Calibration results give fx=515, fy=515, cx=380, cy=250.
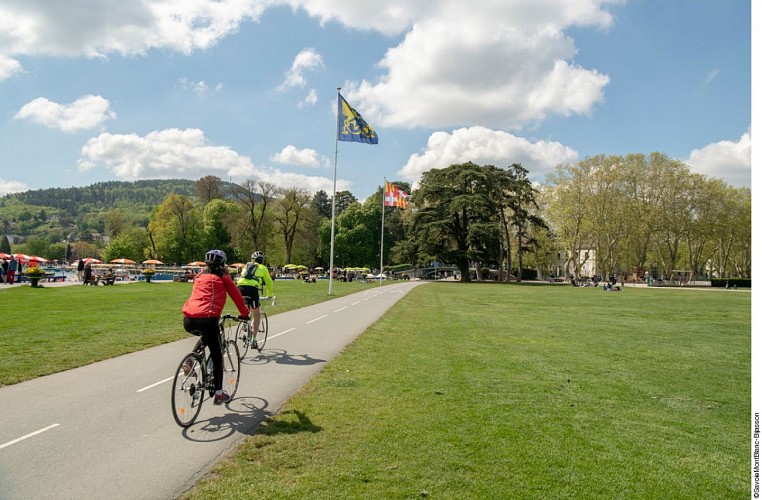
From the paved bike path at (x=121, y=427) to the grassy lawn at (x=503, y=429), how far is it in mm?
442

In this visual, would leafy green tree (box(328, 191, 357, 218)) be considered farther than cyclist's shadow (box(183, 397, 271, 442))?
Yes

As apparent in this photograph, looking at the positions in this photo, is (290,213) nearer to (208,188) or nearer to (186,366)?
(208,188)

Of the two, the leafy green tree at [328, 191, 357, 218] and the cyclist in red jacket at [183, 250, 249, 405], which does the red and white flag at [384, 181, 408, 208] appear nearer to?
the cyclist in red jacket at [183, 250, 249, 405]

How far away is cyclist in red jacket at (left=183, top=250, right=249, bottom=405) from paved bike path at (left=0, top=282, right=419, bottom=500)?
2.19 ft

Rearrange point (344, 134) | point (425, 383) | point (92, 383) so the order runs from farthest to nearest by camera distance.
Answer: point (344, 134)
point (425, 383)
point (92, 383)

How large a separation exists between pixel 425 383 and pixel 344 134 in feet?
77.5

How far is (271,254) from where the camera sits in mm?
83188

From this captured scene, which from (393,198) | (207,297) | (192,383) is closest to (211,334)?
(207,297)

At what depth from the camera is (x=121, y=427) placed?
591 cm

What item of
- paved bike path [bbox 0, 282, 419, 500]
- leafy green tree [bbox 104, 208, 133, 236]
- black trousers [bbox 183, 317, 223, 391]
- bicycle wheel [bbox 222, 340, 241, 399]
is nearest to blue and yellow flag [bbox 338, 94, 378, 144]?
paved bike path [bbox 0, 282, 419, 500]

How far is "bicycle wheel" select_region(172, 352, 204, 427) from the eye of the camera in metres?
5.91
